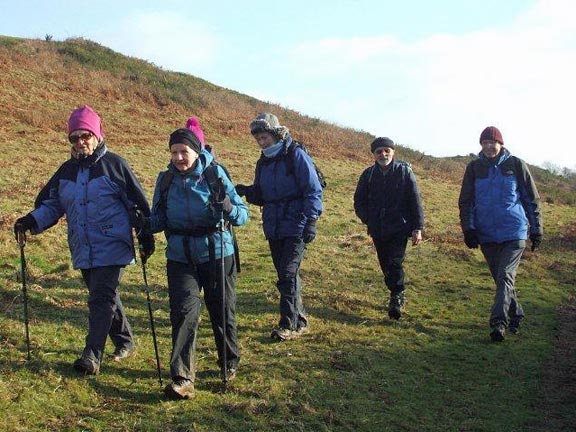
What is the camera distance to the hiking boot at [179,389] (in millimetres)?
5020

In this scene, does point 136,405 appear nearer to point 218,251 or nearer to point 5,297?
point 218,251

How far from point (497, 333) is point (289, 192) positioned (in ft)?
10.2

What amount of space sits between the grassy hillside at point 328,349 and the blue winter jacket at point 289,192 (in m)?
1.33

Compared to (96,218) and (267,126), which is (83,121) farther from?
(267,126)

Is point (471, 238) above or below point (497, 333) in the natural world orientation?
above

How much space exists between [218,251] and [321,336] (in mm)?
2320

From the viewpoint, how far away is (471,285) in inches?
427

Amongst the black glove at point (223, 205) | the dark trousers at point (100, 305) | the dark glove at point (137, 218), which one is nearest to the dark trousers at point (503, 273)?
the black glove at point (223, 205)

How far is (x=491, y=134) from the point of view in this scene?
7785mm

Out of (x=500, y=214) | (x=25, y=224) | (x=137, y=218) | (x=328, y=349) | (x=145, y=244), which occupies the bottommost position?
(x=328, y=349)

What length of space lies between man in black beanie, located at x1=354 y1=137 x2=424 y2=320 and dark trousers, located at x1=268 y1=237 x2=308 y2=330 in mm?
1726

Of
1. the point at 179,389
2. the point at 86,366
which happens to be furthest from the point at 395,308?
the point at 86,366

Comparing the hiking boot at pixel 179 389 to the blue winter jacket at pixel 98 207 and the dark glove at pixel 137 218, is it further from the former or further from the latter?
the dark glove at pixel 137 218

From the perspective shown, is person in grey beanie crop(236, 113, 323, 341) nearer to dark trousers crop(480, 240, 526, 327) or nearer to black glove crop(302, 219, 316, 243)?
black glove crop(302, 219, 316, 243)
